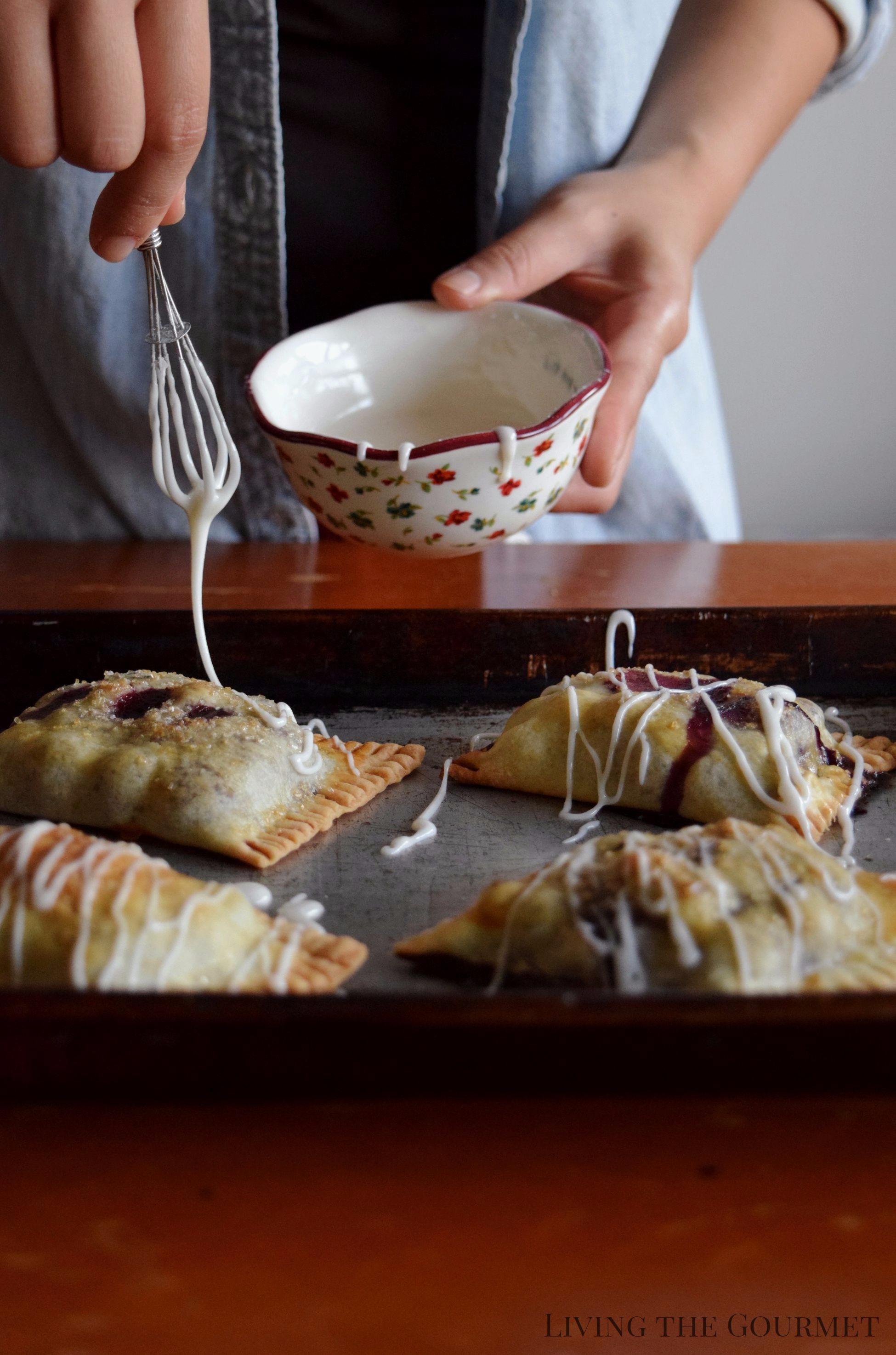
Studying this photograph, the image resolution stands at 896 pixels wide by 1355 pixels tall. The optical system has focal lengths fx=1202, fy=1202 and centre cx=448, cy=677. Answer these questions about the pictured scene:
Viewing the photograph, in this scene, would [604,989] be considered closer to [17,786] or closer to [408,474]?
[408,474]

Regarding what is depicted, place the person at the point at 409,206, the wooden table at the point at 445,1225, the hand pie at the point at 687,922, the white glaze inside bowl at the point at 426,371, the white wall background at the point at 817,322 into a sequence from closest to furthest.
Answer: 1. the wooden table at the point at 445,1225
2. the hand pie at the point at 687,922
3. the white glaze inside bowl at the point at 426,371
4. the person at the point at 409,206
5. the white wall background at the point at 817,322

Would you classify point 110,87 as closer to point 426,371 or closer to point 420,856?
point 426,371

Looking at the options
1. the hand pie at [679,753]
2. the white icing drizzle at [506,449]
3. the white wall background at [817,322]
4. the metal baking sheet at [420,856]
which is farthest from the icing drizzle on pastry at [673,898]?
the white wall background at [817,322]

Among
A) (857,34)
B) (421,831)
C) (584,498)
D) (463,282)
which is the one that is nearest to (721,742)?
(421,831)

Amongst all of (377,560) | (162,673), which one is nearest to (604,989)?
(162,673)

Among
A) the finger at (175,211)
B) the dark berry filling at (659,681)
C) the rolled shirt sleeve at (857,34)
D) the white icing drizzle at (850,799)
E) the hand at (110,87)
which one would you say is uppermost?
the rolled shirt sleeve at (857,34)

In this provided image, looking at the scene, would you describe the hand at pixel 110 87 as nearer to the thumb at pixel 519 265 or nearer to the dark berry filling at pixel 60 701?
the thumb at pixel 519 265
